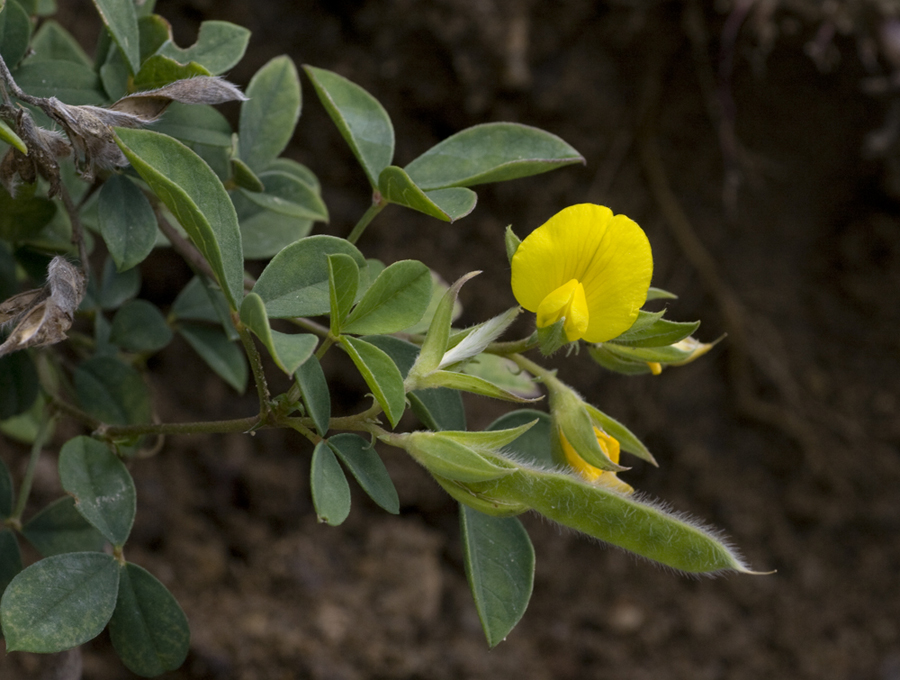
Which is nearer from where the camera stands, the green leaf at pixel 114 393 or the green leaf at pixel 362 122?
the green leaf at pixel 362 122

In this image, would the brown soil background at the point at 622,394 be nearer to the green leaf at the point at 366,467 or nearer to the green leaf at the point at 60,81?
the green leaf at the point at 60,81

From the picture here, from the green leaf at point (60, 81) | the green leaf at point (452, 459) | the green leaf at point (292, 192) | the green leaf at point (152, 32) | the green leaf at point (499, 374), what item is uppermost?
the green leaf at point (152, 32)

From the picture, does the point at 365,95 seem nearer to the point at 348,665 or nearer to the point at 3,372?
the point at 3,372

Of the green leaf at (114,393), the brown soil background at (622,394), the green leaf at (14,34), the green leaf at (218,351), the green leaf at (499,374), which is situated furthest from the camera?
the brown soil background at (622,394)

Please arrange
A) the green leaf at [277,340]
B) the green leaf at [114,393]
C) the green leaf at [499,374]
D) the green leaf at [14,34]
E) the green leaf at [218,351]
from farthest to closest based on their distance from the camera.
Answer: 1. the green leaf at [218,351]
2. the green leaf at [114,393]
3. the green leaf at [499,374]
4. the green leaf at [14,34]
5. the green leaf at [277,340]

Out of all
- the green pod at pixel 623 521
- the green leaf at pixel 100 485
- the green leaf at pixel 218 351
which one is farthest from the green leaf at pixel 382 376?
the green leaf at pixel 218 351

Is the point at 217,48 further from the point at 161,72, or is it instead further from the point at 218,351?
the point at 218,351

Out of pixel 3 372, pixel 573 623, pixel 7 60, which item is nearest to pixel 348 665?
pixel 573 623
